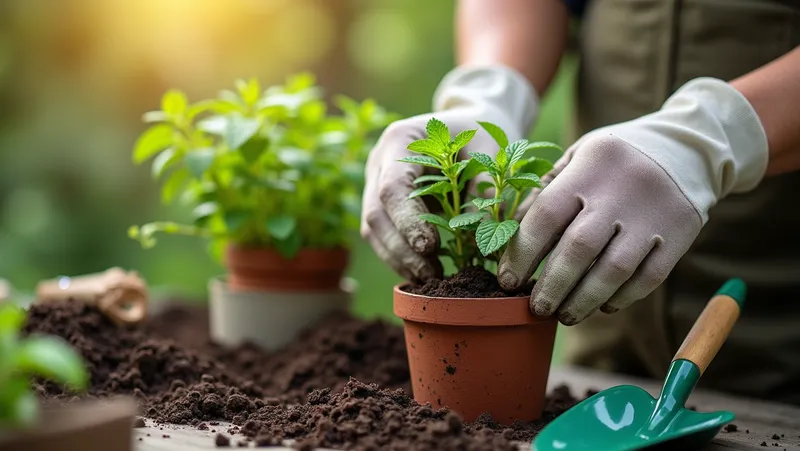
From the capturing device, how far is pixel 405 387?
1.31 m

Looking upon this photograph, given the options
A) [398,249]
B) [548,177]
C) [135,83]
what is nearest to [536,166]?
[548,177]

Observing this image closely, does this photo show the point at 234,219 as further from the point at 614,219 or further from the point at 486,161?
the point at 614,219

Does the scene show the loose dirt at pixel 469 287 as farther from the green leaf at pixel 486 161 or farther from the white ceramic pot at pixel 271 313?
the white ceramic pot at pixel 271 313

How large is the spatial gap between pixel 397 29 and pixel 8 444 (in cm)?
421

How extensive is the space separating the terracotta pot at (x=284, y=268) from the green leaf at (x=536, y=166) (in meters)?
0.67

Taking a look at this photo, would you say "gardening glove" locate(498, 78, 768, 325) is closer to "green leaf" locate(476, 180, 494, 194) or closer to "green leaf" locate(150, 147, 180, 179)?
"green leaf" locate(476, 180, 494, 194)

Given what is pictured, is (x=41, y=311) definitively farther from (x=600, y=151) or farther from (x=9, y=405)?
(x=600, y=151)

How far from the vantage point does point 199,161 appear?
151 cm

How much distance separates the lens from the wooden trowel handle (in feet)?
3.59

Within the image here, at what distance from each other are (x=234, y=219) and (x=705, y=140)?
3.14 feet

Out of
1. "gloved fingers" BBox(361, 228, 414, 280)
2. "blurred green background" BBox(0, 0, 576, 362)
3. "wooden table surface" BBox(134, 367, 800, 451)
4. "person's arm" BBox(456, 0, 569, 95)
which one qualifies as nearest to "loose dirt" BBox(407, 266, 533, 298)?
"gloved fingers" BBox(361, 228, 414, 280)

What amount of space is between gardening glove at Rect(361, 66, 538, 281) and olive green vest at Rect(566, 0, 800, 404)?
0.29m

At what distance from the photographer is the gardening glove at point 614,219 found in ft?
3.45

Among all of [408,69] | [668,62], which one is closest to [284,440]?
[668,62]
